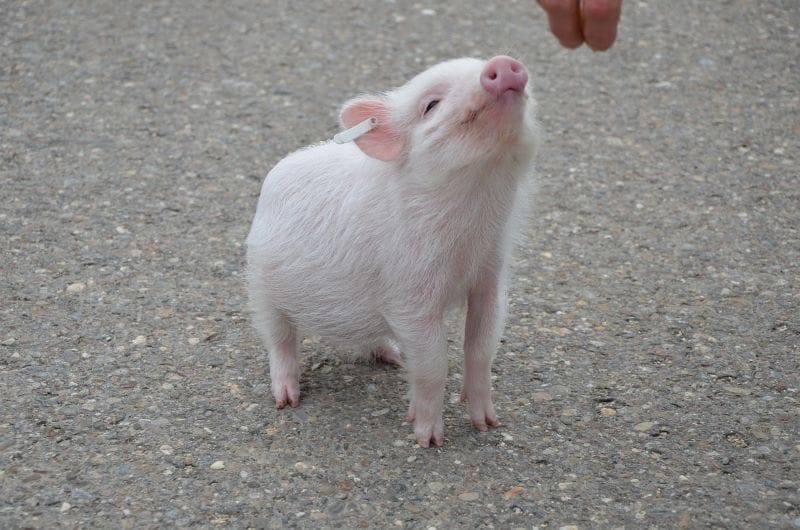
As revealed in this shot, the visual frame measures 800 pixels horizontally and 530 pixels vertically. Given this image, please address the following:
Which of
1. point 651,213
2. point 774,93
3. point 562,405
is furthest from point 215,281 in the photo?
point 774,93

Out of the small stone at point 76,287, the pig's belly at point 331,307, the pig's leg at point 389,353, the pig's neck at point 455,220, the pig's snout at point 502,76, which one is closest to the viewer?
the pig's snout at point 502,76

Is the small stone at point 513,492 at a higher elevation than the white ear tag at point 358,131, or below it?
below

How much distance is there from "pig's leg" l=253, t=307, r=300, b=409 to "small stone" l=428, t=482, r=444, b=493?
653mm

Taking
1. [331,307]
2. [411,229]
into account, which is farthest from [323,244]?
[411,229]

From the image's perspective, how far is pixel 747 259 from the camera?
4.80 m

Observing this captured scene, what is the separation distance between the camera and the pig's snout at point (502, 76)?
3031mm

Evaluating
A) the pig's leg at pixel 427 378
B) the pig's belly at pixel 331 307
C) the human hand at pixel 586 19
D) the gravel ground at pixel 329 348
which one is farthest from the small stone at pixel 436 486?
the human hand at pixel 586 19

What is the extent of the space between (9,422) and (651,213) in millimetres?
3095

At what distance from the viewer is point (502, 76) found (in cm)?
303

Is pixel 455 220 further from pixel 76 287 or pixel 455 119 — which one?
pixel 76 287

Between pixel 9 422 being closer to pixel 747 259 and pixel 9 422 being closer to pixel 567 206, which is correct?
pixel 567 206

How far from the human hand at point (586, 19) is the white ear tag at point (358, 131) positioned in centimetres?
68

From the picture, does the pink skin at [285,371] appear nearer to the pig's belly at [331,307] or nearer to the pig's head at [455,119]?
the pig's belly at [331,307]

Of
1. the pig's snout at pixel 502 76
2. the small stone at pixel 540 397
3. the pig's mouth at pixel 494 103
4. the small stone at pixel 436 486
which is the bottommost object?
the small stone at pixel 540 397
